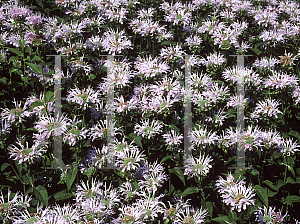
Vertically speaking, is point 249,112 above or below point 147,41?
below

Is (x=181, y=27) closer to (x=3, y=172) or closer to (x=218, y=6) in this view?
(x=218, y=6)

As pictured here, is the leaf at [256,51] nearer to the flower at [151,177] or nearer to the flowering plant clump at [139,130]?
the flowering plant clump at [139,130]

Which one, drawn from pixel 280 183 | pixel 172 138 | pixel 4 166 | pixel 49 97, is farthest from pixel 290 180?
pixel 4 166

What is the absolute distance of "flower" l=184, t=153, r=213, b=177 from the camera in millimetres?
2828

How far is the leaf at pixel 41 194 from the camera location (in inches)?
104

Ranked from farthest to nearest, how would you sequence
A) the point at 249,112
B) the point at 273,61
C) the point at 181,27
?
the point at 181,27 → the point at 273,61 → the point at 249,112

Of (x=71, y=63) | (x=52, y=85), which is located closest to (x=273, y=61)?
(x=71, y=63)

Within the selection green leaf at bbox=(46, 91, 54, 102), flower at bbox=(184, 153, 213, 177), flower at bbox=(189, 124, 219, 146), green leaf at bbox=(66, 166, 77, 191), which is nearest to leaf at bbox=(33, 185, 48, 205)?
green leaf at bbox=(66, 166, 77, 191)

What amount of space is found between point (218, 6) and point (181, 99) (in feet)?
7.43

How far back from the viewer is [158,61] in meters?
3.52

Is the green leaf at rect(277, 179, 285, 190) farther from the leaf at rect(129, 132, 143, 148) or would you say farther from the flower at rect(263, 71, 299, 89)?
the leaf at rect(129, 132, 143, 148)

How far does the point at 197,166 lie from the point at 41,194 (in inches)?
59.4

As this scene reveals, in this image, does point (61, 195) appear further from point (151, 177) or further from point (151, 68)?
point (151, 68)

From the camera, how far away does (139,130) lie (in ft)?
9.56
